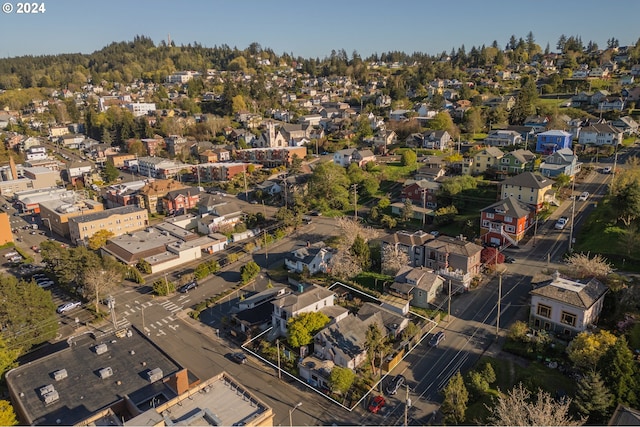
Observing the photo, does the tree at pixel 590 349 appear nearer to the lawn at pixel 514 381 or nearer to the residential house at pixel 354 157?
the lawn at pixel 514 381

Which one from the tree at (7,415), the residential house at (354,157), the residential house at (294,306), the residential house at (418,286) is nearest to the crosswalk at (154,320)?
the residential house at (294,306)

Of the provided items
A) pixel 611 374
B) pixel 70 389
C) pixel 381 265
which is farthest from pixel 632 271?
pixel 70 389

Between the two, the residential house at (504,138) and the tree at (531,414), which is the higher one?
A: the residential house at (504,138)

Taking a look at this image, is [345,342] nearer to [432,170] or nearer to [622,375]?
[622,375]

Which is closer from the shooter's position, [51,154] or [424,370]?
[424,370]

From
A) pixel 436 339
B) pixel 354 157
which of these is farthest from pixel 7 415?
pixel 354 157

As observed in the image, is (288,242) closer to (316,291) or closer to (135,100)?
(316,291)

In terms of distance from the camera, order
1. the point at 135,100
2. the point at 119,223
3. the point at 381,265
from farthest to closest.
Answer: the point at 135,100, the point at 119,223, the point at 381,265
